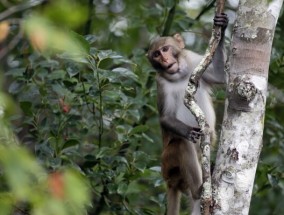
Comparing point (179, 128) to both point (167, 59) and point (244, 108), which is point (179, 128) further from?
point (244, 108)

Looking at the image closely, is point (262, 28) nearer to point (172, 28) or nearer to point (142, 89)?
point (142, 89)

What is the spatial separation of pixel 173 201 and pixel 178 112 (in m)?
0.85

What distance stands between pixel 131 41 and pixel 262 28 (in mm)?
4936

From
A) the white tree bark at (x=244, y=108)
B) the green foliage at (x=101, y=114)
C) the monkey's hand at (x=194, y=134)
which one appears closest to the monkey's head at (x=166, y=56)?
the green foliage at (x=101, y=114)

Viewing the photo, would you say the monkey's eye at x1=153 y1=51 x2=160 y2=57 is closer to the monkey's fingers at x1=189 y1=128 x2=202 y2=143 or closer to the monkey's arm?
the monkey's arm

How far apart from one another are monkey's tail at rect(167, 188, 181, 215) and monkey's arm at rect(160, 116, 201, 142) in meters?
0.57

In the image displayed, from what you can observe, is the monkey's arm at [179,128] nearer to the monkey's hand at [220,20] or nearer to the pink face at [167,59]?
the pink face at [167,59]

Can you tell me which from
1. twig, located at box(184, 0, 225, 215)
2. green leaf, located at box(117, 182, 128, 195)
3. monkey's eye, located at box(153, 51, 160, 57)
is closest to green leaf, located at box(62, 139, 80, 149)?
green leaf, located at box(117, 182, 128, 195)

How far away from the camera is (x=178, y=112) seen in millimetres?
6410

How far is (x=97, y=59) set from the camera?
549cm

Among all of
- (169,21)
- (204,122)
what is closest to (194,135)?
(204,122)

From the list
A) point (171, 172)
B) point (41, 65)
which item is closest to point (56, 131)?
point (41, 65)

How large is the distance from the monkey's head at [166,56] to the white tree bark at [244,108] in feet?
6.44

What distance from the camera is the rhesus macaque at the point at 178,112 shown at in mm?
5922
